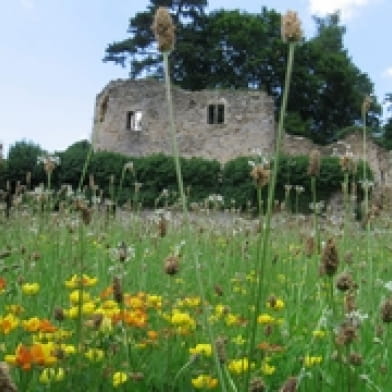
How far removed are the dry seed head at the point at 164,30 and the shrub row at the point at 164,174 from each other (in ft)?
66.5

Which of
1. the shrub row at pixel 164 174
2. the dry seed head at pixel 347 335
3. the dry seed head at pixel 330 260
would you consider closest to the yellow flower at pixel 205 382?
the dry seed head at pixel 347 335

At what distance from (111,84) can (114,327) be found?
990 inches

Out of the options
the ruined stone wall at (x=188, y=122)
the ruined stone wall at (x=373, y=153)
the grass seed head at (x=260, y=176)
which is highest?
the ruined stone wall at (x=188, y=122)

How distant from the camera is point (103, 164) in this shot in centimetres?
2384

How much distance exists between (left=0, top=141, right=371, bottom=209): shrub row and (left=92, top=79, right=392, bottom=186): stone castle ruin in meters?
1.53

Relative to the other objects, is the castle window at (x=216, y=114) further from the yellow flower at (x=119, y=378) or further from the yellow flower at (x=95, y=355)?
the yellow flower at (x=119, y=378)

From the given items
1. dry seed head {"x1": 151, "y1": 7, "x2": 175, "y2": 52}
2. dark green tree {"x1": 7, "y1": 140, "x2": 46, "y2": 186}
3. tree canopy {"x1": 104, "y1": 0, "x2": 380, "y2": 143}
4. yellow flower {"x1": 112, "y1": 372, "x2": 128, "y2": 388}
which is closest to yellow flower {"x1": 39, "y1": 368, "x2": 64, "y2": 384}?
yellow flower {"x1": 112, "y1": 372, "x2": 128, "y2": 388}

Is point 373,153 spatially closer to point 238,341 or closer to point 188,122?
point 188,122

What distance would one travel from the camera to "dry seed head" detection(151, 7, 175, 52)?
1226mm

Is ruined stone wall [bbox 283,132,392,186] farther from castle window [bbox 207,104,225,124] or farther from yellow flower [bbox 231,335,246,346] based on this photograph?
yellow flower [bbox 231,335,246,346]

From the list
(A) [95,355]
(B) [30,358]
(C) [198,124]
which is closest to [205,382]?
(A) [95,355]

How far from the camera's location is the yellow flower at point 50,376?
1949 millimetres

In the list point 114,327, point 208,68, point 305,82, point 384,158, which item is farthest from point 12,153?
point 114,327

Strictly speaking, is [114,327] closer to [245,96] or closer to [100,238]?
[100,238]
